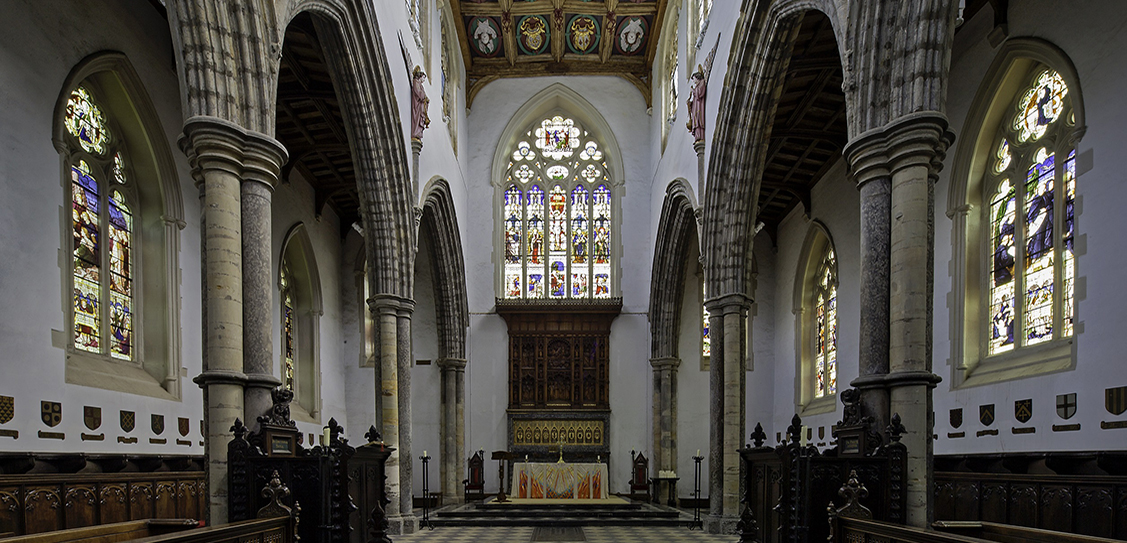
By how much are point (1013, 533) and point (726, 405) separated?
7.19 meters

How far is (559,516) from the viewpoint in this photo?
14828 mm

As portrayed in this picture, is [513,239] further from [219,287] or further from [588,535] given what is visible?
[219,287]

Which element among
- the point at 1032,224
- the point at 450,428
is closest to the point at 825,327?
the point at 1032,224

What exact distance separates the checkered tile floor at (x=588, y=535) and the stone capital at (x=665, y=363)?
21.1ft

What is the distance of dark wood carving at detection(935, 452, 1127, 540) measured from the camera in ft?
25.0

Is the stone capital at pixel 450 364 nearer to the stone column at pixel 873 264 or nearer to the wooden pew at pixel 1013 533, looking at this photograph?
the stone column at pixel 873 264

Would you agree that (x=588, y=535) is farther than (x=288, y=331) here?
No

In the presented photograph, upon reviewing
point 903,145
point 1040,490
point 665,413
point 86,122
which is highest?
point 86,122

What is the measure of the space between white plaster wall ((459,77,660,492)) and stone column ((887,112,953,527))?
13.6 meters

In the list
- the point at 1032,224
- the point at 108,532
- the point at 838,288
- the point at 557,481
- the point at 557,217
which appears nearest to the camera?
the point at 108,532

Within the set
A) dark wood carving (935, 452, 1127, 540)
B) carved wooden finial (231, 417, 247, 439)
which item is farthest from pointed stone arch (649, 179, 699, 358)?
carved wooden finial (231, 417, 247, 439)

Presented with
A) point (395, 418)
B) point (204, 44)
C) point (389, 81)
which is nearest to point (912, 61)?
point (204, 44)

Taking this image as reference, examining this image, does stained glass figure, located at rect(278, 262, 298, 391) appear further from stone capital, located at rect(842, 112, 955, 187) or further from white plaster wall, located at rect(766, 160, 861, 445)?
stone capital, located at rect(842, 112, 955, 187)

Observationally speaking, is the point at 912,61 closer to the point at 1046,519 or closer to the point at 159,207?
the point at 1046,519
